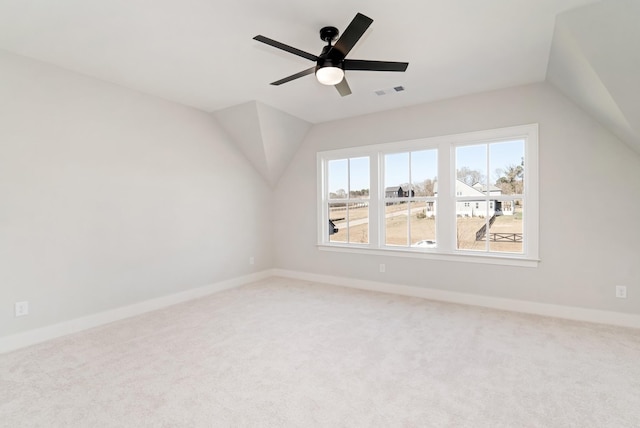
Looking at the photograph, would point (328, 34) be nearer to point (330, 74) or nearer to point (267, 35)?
point (330, 74)

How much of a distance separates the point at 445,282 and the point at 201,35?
12.7 feet

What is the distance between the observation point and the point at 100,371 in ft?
7.89

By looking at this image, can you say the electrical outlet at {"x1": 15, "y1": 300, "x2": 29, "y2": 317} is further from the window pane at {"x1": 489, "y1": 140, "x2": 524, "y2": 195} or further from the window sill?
the window pane at {"x1": 489, "y1": 140, "x2": 524, "y2": 195}

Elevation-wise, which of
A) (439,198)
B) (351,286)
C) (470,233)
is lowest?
(351,286)

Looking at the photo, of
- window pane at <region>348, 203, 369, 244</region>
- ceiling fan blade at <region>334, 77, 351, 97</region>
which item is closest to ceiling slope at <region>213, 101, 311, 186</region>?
window pane at <region>348, 203, 369, 244</region>

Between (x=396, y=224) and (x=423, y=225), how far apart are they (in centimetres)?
40

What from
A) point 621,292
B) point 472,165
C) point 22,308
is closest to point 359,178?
point 472,165

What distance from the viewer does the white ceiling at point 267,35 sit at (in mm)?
2229

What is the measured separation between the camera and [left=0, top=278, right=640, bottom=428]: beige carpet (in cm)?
189

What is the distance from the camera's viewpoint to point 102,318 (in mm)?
3391

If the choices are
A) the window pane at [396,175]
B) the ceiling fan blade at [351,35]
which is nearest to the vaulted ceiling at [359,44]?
the ceiling fan blade at [351,35]

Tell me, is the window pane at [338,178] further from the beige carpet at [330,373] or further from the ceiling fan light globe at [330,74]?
the ceiling fan light globe at [330,74]

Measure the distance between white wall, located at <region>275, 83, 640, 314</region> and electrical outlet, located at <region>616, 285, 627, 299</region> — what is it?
0.03 meters

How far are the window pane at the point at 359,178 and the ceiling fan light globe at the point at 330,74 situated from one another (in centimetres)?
248
